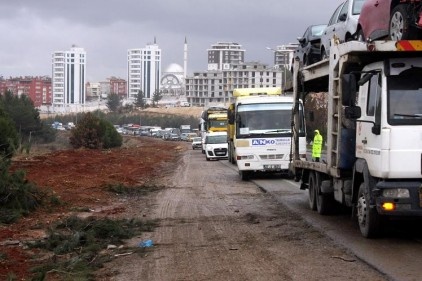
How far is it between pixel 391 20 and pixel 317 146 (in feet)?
10.4

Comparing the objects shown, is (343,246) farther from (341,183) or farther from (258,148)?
(258,148)

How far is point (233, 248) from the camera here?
9930 mm

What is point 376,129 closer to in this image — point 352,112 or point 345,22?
point 352,112

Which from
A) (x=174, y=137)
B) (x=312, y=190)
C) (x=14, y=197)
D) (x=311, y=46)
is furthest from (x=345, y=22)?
(x=174, y=137)

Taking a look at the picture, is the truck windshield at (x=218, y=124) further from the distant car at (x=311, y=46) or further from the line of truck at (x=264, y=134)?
the distant car at (x=311, y=46)

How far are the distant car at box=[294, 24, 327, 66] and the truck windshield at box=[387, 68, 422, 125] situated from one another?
7.45 m

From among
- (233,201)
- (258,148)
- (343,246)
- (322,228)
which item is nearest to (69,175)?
(258,148)

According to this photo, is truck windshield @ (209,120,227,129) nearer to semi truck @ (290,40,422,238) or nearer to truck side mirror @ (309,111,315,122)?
truck side mirror @ (309,111,315,122)

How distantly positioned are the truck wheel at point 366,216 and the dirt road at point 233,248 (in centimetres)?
61

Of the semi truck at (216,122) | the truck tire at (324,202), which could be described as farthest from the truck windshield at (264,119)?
the semi truck at (216,122)

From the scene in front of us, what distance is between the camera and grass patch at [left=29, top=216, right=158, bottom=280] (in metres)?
8.55

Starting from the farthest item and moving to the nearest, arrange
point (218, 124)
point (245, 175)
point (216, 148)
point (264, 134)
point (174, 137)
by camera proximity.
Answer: point (174, 137) < point (218, 124) < point (216, 148) < point (245, 175) < point (264, 134)

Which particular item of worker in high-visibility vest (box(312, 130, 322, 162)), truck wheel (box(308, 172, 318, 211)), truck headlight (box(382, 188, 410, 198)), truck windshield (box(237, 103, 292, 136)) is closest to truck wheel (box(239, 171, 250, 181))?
truck windshield (box(237, 103, 292, 136))

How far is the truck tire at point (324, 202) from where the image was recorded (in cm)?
1313
